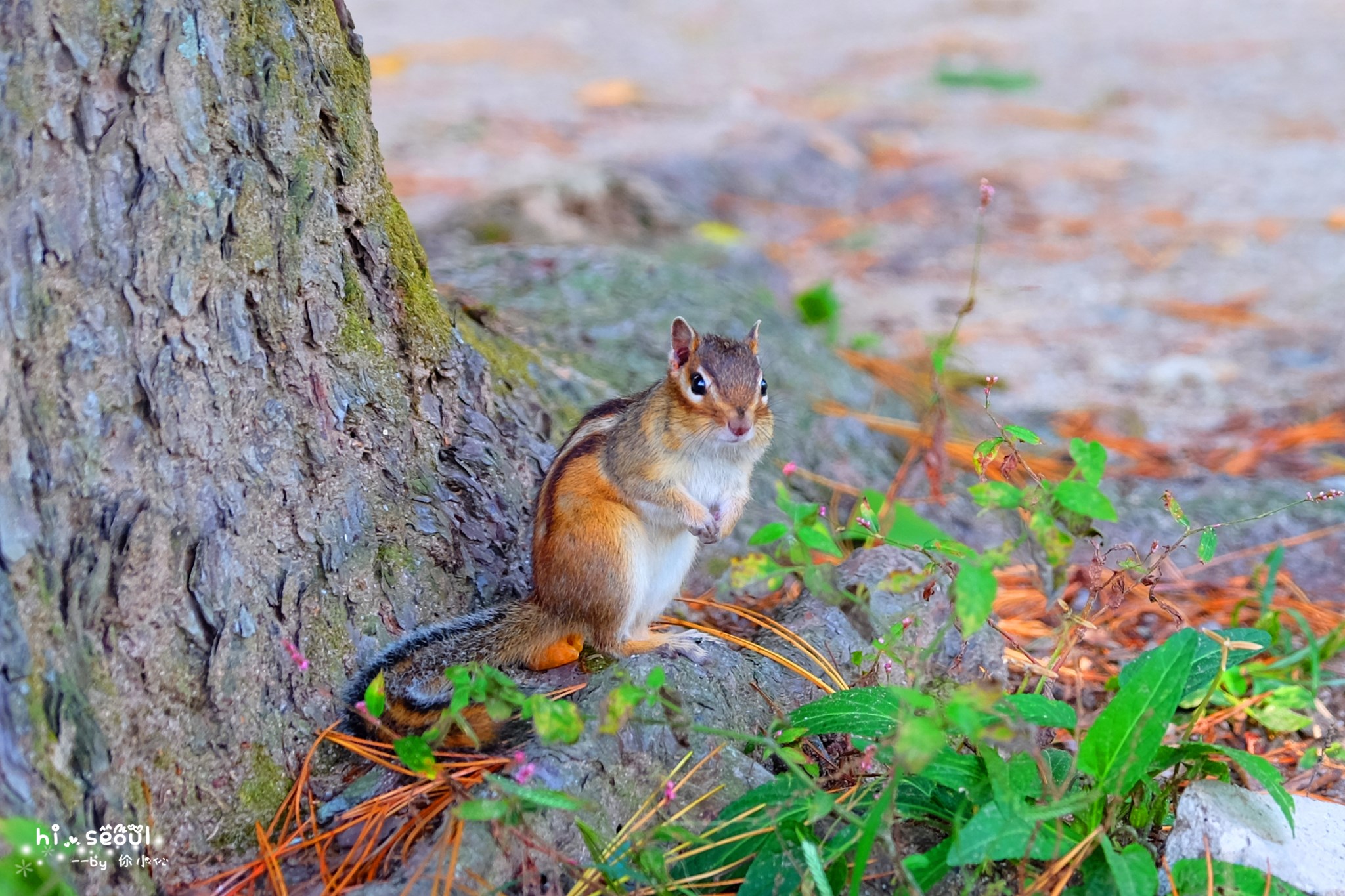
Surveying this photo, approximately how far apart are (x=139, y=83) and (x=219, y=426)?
1.58 feet

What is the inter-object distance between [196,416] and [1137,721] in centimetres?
140

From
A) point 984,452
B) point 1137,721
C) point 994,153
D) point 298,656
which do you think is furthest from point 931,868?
point 994,153

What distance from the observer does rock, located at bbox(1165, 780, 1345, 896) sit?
163cm

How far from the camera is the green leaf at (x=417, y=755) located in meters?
1.53

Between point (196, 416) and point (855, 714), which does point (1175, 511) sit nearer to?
point (855, 714)

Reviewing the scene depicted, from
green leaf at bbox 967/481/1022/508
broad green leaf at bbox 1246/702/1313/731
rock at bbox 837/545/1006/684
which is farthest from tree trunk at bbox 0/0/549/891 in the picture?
broad green leaf at bbox 1246/702/1313/731

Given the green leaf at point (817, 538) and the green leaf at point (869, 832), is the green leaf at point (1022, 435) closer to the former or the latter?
the green leaf at point (817, 538)

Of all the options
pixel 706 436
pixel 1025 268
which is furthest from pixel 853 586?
pixel 1025 268

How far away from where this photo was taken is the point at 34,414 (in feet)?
4.82

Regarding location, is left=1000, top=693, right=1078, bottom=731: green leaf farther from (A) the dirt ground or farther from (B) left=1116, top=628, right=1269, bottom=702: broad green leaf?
(A) the dirt ground

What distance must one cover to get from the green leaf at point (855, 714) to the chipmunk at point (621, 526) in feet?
1.06

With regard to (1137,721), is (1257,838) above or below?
below

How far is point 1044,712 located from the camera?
1.69 meters

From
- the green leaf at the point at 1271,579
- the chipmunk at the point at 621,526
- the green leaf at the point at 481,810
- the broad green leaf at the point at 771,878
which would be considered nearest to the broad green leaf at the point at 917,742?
the broad green leaf at the point at 771,878
